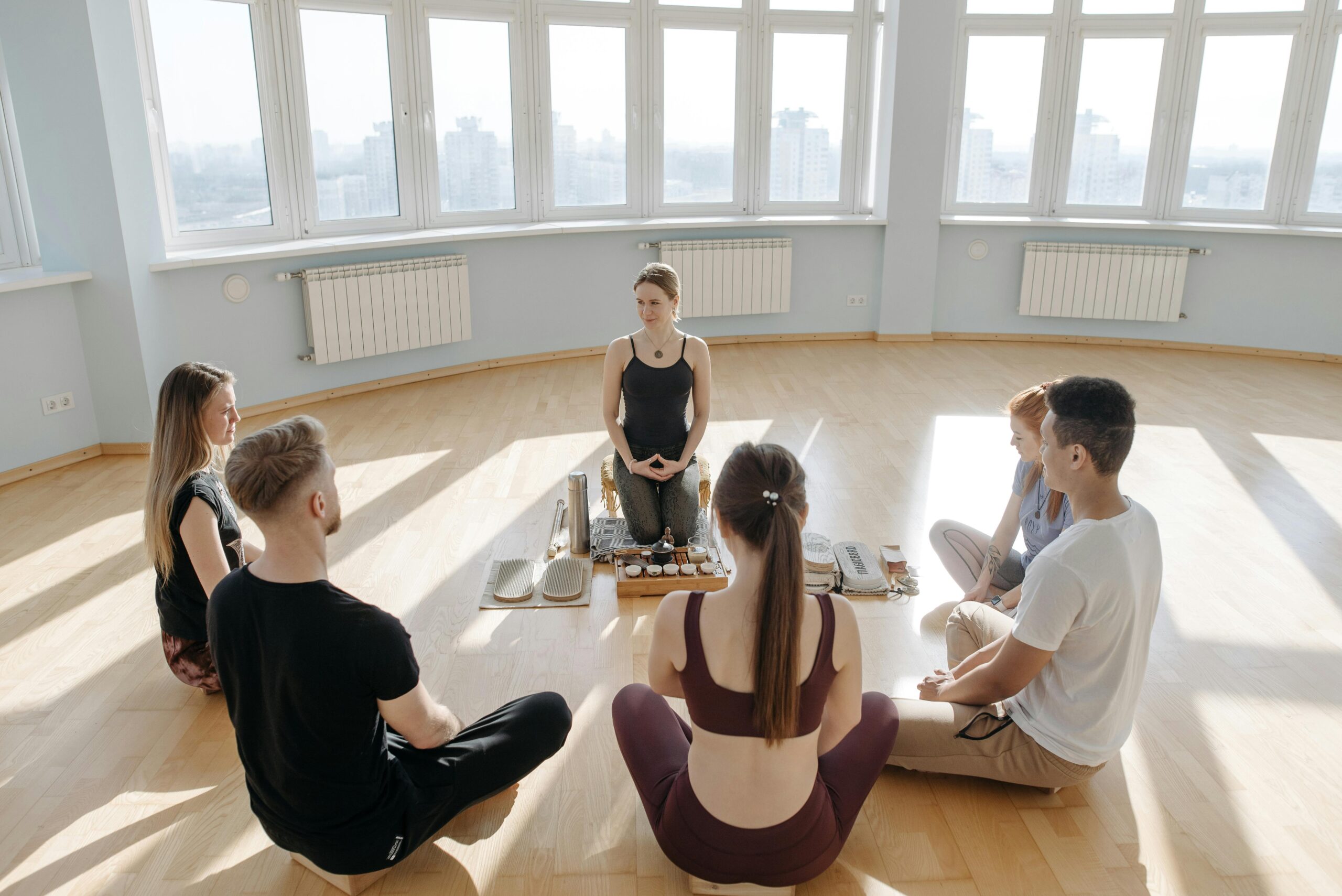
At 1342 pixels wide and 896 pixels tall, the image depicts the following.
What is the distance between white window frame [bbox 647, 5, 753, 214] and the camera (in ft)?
23.4

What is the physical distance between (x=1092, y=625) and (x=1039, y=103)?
6543 millimetres

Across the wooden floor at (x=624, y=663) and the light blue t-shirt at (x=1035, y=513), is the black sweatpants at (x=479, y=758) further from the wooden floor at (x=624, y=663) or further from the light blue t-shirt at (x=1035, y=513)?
the light blue t-shirt at (x=1035, y=513)

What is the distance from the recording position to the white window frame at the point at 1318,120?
22.5ft

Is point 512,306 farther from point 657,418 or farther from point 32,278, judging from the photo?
point 657,418

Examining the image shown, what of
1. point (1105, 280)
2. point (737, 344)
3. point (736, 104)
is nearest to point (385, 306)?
point (737, 344)

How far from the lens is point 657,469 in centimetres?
387

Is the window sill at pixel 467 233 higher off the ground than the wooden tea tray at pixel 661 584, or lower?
higher

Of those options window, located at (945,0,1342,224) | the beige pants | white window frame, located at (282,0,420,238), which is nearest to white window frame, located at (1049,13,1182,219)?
window, located at (945,0,1342,224)

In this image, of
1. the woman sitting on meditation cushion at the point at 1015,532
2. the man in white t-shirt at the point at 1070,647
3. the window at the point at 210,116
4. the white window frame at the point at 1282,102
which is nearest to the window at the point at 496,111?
the window at the point at 210,116

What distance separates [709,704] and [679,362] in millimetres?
2269

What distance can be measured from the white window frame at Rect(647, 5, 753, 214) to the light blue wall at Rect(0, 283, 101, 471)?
4.09m

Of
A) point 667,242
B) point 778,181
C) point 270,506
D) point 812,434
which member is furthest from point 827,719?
point 778,181

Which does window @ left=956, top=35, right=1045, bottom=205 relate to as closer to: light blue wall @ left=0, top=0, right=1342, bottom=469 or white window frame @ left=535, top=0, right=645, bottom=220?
light blue wall @ left=0, top=0, right=1342, bottom=469

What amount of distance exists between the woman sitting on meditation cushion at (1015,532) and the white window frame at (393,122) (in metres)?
4.45
